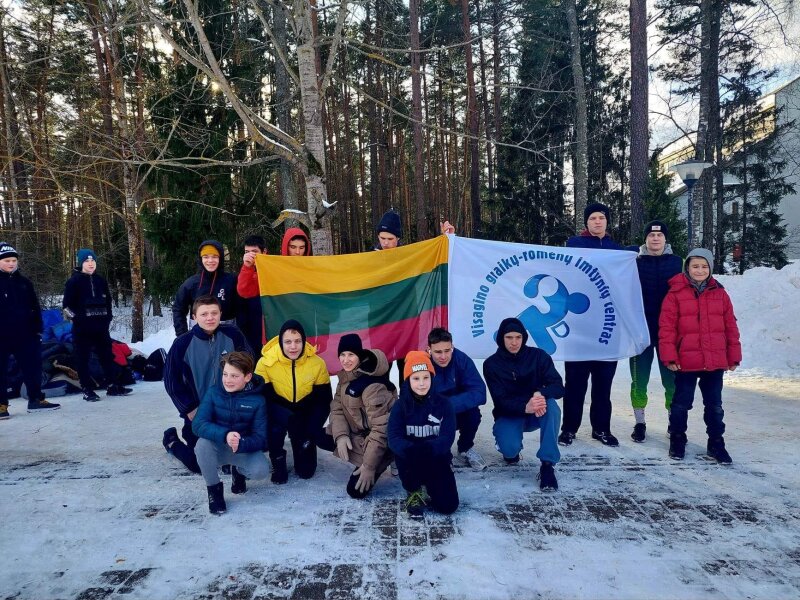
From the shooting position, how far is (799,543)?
2805mm

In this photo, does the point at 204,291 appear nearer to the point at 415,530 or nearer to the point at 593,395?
the point at 415,530

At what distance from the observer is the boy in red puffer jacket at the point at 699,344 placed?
4047 mm

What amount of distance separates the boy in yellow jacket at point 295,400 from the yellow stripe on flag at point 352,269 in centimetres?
91

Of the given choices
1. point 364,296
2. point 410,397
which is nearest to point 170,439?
point 364,296

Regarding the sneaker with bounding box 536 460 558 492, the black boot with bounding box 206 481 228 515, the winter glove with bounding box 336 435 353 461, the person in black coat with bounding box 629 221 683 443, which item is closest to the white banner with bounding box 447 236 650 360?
the person in black coat with bounding box 629 221 683 443

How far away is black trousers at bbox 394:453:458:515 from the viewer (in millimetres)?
3199

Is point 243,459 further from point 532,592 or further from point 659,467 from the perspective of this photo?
point 659,467

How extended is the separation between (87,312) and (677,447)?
20.5 ft

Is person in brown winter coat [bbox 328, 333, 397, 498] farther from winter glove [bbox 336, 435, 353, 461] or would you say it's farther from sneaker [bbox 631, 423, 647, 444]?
sneaker [bbox 631, 423, 647, 444]

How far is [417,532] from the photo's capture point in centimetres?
298

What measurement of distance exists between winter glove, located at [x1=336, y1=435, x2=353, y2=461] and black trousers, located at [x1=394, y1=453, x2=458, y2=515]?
47 cm

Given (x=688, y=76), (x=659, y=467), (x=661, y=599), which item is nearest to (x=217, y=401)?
(x=661, y=599)

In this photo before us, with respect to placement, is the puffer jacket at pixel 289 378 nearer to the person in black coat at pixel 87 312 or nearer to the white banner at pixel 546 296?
the white banner at pixel 546 296

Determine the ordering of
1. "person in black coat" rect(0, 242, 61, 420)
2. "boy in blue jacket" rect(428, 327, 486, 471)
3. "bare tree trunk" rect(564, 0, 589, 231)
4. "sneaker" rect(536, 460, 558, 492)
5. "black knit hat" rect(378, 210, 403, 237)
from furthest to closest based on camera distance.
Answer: "bare tree trunk" rect(564, 0, 589, 231) < "person in black coat" rect(0, 242, 61, 420) < "black knit hat" rect(378, 210, 403, 237) < "boy in blue jacket" rect(428, 327, 486, 471) < "sneaker" rect(536, 460, 558, 492)
